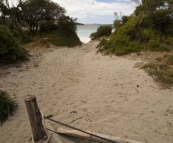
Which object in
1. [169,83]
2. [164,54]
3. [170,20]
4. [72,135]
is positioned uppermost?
[170,20]

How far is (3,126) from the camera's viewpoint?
3.00m

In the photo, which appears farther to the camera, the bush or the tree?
the tree

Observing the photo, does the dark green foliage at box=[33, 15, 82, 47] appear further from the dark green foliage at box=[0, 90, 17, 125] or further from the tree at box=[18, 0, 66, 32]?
the dark green foliage at box=[0, 90, 17, 125]

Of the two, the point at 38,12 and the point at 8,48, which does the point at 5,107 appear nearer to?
the point at 8,48

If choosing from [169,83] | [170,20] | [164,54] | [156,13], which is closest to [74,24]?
[156,13]

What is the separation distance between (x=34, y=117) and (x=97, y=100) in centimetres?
213

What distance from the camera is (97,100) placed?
396cm

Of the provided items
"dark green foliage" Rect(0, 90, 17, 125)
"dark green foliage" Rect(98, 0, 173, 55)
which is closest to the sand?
"dark green foliage" Rect(0, 90, 17, 125)

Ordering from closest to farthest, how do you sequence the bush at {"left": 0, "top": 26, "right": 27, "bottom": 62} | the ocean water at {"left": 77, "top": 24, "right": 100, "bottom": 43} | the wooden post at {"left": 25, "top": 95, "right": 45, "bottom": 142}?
1. the wooden post at {"left": 25, "top": 95, "right": 45, "bottom": 142}
2. the bush at {"left": 0, "top": 26, "right": 27, "bottom": 62}
3. the ocean water at {"left": 77, "top": 24, "right": 100, "bottom": 43}

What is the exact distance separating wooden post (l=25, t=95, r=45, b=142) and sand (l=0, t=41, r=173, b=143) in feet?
1.51

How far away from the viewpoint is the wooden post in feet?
6.82

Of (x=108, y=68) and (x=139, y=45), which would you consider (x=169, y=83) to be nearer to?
(x=108, y=68)

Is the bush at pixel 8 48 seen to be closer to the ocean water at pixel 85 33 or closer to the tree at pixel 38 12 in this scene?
the tree at pixel 38 12

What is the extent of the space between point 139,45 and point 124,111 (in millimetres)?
5879
